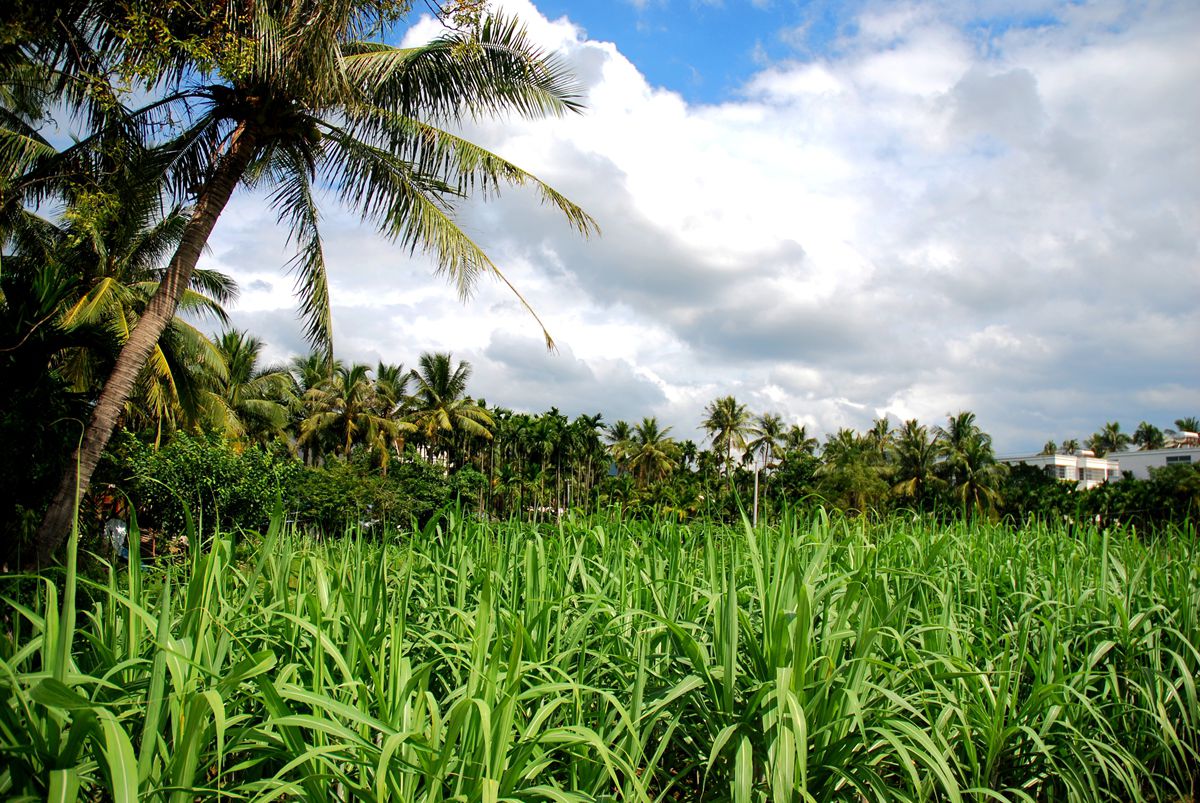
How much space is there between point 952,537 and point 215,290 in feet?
65.5

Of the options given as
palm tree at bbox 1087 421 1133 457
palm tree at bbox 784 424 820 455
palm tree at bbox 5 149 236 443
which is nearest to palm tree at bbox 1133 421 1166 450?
palm tree at bbox 1087 421 1133 457

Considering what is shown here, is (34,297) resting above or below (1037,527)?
above

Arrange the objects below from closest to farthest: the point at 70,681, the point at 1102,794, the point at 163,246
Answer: the point at 70,681 → the point at 1102,794 → the point at 163,246

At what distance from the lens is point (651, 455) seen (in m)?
49.0

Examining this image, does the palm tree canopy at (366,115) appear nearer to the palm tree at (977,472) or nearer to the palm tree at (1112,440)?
the palm tree at (977,472)

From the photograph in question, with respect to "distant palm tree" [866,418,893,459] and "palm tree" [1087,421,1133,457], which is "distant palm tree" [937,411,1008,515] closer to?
"distant palm tree" [866,418,893,459]

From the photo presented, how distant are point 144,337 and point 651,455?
4258cm

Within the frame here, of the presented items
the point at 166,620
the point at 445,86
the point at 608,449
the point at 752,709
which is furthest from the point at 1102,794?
the point at 608,449

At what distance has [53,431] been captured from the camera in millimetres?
7648

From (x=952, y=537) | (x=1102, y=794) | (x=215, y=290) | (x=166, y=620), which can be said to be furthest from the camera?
(x=215, y=290)

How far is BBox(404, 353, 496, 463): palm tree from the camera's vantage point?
38.5 metres

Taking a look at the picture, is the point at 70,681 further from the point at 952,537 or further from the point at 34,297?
the point at 34,297

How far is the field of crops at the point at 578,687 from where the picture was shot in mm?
1625

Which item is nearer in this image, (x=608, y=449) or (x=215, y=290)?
(x=215, y=290)
